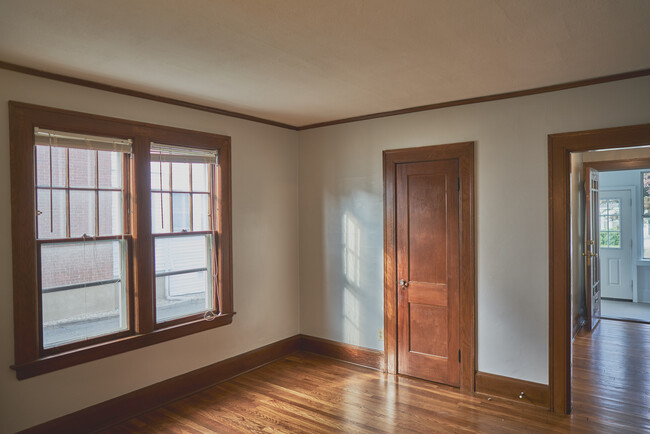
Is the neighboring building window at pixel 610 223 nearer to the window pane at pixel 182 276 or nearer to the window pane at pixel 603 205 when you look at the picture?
the window pane at pixel 603 205

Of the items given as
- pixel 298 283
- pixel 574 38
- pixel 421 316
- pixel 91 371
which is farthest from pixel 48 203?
pixel 574 38

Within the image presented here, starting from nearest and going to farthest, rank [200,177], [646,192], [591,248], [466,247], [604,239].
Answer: [466,247] → [200,177] → [591,248] → [646,192] → [604,239]

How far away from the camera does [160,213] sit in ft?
11.9

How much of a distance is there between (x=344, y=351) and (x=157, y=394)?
77.9 inches

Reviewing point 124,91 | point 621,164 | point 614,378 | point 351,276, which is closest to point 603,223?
point 621,164

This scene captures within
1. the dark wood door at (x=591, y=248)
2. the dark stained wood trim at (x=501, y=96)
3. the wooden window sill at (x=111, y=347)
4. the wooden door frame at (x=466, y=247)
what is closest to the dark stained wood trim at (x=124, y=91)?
the dark stained wood trim at (x=501, y=96)

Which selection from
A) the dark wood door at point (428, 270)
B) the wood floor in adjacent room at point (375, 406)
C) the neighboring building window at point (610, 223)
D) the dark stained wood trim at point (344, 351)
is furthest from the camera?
the neighboring building window at point (610, 223)

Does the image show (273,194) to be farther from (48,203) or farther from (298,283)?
(48,203)

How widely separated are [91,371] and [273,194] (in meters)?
2.43

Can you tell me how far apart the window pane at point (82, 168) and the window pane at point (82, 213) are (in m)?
0.07

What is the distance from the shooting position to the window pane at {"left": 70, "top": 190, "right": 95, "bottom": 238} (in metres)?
3.07

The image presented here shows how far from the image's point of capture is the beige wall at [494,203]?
3.40m

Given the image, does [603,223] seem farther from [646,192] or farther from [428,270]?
[428,270]

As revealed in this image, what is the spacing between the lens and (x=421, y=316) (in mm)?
4086
